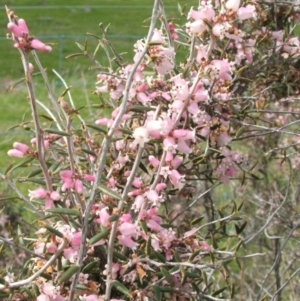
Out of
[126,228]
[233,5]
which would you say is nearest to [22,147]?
[126,228]

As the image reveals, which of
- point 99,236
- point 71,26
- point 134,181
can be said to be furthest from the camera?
point 71,26

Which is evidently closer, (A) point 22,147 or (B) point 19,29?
(B) point 19,29

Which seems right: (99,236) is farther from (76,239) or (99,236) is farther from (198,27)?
(198,27)

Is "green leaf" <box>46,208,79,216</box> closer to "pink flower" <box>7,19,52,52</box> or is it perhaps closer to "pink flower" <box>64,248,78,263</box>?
"pink flower" <box>64,248,78,263</box>

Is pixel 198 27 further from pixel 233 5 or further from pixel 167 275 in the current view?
pixel 167 275

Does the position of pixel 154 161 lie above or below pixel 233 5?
below

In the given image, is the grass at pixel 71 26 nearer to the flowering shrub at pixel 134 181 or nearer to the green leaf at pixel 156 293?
the flowering shrub at pixel 134 181

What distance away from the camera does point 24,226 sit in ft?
10.6

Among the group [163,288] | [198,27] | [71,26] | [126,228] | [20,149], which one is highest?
[198,27]

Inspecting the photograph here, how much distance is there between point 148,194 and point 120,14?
51.9ft

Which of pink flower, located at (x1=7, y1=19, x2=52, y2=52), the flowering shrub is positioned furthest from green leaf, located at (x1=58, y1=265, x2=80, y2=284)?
pink flower, located at (x1=7, y1=19, x2=52, y2=52)

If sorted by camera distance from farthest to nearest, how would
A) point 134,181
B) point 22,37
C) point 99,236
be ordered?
point 134,181, point 99,236, point 22,37

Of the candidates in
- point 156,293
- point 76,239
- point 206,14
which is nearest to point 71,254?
point 76,239

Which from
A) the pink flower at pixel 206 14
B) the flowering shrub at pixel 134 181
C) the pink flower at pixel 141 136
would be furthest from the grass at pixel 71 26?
the pink flower at pixel 141 136
